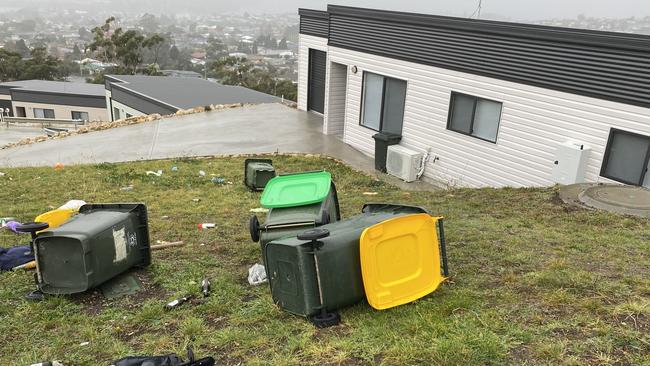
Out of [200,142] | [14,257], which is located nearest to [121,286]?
[14,257]

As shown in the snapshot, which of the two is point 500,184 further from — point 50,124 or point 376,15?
point 50,124

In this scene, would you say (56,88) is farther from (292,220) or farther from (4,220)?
(292,220)

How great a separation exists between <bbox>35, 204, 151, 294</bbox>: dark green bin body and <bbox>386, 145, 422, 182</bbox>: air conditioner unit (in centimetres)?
781

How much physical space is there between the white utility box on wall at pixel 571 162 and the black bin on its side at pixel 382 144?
418cm

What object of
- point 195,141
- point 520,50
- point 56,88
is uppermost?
point 520,50

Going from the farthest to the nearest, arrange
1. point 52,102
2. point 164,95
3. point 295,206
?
1. point 52,102
2. point 164,95
3. point 295,206

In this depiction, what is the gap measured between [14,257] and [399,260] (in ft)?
14.0

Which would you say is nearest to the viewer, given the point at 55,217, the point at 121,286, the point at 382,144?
the point at 121,286

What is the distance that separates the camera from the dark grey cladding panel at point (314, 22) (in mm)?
16625

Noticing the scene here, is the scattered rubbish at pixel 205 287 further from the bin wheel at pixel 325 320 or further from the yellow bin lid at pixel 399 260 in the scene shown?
the yellow bin lid at pixel 399 260

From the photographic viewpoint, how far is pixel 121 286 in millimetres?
4727

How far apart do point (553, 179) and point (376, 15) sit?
6.14 metres

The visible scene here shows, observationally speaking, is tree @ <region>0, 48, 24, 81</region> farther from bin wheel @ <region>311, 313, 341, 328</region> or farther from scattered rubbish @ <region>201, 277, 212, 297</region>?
bin wheel @ <region>311, 313, 341, 328</region>

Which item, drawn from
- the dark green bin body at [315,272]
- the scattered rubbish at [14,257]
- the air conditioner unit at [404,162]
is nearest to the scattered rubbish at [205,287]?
the dark green bin body at [315,272]
